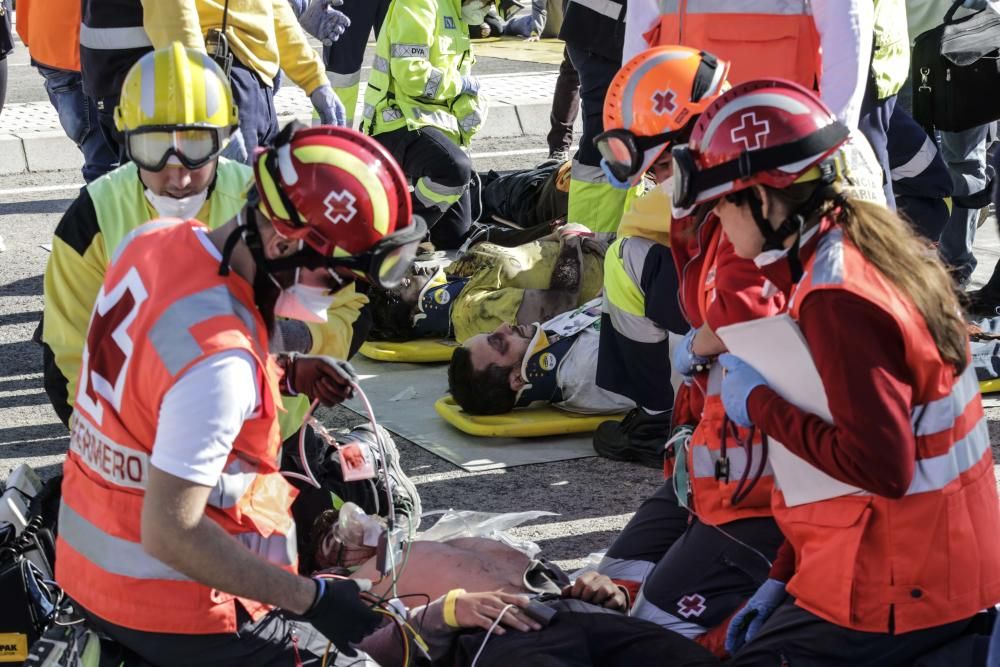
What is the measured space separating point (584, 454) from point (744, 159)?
106 inches

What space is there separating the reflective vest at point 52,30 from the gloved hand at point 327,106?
191cm

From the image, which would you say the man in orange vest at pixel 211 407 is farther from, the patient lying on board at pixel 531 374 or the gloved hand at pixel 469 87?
the gloved hand at pixel 469 87

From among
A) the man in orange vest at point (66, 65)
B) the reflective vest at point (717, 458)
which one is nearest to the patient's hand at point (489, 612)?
the reflective vest at point (717, 458)

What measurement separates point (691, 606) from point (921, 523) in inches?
39.2

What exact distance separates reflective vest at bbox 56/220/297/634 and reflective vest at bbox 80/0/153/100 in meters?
2.69

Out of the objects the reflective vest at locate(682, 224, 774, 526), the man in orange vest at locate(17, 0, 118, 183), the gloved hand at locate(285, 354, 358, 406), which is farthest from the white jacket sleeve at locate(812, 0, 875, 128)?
the man in orange vest at locate(17, 0, 118, 183)

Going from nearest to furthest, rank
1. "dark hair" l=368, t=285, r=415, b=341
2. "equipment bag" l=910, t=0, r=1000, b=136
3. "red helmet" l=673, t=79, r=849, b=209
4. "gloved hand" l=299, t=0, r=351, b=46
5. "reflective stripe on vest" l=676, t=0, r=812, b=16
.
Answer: "red helmet" l=673, t=79, r=849, b=209, "reflective stripe on vest" l=676, t=0, r=812, b=16, "equipment bag" l=910, t=0, r=1000, b=136, "dark hair" l=368, t=285, r=415, b=341, "gloved hand" l=299, t=0, r=351, b=46

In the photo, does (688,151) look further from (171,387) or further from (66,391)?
(66,391)

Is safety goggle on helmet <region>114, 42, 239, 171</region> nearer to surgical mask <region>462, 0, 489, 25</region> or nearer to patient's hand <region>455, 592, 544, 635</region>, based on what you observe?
patient's hand <region>455, 592, 544, 635</region>

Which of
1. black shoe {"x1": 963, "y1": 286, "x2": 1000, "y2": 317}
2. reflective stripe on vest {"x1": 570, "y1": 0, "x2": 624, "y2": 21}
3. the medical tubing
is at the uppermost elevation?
reflective stripe on vest {"x1": 570, "y1": 0, "x2": 624, "y2": 21}

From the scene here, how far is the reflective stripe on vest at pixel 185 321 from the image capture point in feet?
8.06

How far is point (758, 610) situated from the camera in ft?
10.9

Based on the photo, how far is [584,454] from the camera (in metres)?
5.45

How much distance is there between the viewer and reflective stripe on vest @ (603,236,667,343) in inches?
203
